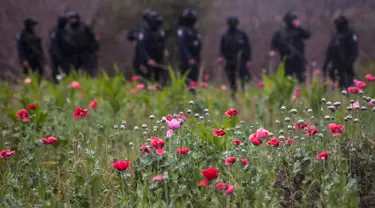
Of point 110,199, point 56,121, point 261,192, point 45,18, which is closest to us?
point 261,192

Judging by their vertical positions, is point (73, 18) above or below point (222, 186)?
above

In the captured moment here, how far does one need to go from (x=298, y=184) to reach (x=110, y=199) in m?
1.04

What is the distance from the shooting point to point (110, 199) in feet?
10.7

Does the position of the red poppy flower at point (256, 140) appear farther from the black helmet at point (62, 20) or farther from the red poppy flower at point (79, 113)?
the black helmet at point (62, 20)

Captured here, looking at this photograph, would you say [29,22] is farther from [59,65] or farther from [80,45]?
[80,45]

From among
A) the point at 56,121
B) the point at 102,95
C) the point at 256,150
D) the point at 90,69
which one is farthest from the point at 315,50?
the point at 256,150

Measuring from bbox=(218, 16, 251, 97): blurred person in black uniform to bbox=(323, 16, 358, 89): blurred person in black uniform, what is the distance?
1653 mm

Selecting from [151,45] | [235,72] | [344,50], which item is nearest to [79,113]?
[344,50]

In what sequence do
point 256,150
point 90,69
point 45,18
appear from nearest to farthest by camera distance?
point 256,150 < point 90,69 < point 45,18

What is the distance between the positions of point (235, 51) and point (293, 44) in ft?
4.11

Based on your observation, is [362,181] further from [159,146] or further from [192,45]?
[192,45]

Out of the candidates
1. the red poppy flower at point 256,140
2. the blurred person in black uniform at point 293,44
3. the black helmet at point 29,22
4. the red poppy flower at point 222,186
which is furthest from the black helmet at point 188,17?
the red poppy flower at point 222,186

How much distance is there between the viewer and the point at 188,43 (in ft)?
34.6

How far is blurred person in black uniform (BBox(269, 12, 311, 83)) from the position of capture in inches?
447
